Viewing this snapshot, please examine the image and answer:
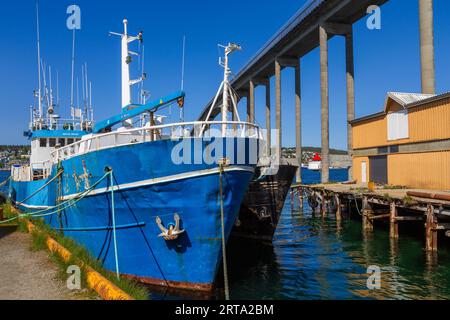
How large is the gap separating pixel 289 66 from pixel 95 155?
42.8m

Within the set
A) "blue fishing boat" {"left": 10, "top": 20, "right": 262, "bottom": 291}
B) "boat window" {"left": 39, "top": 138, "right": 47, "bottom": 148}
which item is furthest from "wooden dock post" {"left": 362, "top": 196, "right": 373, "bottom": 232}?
"boat window" {"left": 39, "top": 138, "right": 47, "bottom": 148}

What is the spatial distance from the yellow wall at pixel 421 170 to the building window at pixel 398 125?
1372 mm

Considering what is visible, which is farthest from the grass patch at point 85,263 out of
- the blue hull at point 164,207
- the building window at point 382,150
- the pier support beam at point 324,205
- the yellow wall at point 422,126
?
the building window at point 382,150

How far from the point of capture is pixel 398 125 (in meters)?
26.0

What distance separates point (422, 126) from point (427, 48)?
24.9 ft

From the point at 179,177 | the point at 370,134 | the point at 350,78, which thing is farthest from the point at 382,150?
the point at 179,177

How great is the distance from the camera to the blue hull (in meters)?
9.48

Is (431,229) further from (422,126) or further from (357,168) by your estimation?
(357,168)

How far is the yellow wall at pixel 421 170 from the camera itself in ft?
71.1

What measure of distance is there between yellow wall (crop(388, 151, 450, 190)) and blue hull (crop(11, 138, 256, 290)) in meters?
16.7

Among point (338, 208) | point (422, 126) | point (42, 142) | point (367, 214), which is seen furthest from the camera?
point (338, 208)

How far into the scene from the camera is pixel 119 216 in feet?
34.2

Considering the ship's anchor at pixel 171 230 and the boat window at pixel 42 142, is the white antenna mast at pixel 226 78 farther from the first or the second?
the boat window at pixel 42 142

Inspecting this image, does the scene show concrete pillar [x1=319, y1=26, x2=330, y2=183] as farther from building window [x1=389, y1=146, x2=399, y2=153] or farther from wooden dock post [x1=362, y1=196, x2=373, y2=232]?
wooden dock post [x1=362, y1=196, x2=373, y2=232]
